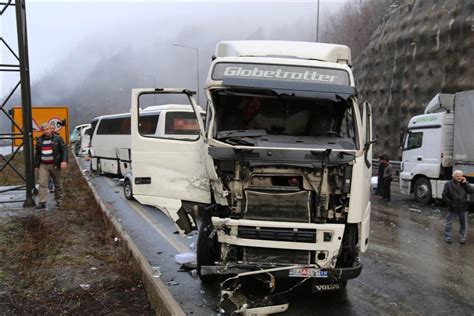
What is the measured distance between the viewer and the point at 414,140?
1429 centimetres

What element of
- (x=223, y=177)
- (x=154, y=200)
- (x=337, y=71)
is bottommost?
(x=154, y=200)

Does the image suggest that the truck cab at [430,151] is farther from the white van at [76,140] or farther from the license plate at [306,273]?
the white van at [76,140]

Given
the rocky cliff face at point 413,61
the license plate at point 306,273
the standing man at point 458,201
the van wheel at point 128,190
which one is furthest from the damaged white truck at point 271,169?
the rocky cliff face at point 413,61

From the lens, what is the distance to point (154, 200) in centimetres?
562

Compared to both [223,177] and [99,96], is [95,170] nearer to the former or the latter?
[223,177]

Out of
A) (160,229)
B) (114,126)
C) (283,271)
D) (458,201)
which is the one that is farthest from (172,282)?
(114,126)

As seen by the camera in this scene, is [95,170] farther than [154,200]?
Yes

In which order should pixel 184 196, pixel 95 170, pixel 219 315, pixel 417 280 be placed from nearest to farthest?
pixel 219 315 < pixel 184 196 < pixel 417 280 < pixel 95 170

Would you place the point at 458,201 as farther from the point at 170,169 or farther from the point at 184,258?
the point at 170,169

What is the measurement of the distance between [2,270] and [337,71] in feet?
15.8

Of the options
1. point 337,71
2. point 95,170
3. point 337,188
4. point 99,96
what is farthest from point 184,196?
point 99,96

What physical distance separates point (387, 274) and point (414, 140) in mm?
8813

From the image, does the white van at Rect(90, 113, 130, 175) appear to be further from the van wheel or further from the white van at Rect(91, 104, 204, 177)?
the van wheel

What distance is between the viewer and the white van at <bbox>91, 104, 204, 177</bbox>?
46.3 ft
